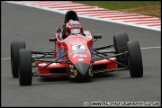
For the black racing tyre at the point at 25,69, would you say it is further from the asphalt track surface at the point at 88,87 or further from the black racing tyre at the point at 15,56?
the black racing tyre at the point at 15,56

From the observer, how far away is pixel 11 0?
35594 millimetres

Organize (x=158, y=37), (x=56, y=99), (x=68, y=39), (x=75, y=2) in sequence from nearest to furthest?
(x=56, y=99) < (x=68, y=39) < (x=158, y=37) < (x=75, y=2)

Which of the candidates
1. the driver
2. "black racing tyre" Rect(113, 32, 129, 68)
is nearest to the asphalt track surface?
"black racing tyre" Rect(113, 32, 129, 68)

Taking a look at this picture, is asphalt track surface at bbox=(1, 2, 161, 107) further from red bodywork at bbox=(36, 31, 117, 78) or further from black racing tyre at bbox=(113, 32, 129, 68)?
black racing tyre at bbox=(113, 32, 129, 68)

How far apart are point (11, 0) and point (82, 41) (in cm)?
2059

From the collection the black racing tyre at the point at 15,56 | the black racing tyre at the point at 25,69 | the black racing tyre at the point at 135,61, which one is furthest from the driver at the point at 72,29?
the black racing tyre at the point at 25,69

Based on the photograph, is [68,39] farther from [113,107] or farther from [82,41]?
[113,107]

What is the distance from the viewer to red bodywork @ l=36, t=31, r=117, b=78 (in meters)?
14.7

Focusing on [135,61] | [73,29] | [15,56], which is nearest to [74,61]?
[135,61]

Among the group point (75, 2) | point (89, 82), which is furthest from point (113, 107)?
point (75, 2)

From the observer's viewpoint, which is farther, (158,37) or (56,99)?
(158,37)

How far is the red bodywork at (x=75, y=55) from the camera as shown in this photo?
14.7 m

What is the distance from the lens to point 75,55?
1480 centimetres

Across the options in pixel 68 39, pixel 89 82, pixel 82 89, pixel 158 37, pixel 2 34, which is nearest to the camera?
pixel 82 89
